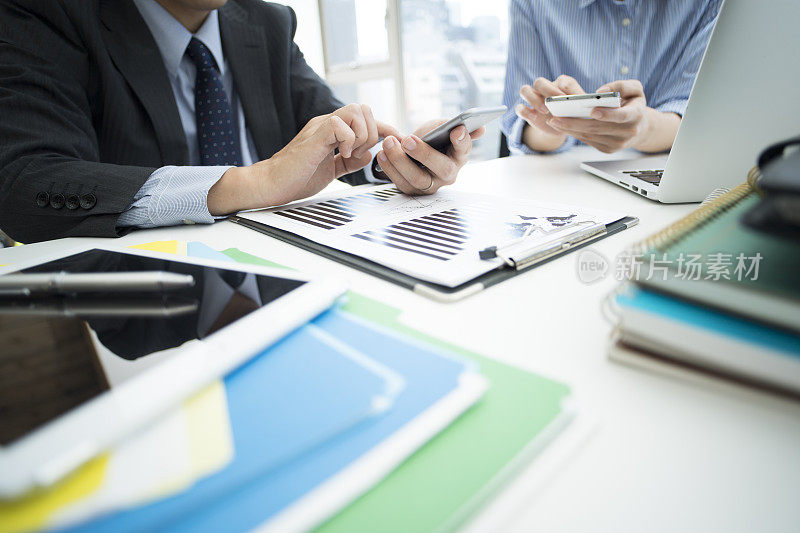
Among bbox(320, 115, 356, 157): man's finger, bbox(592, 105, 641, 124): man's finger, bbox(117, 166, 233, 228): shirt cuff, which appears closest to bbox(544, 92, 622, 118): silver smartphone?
bbox(592, 105, 641, 124): man's finger

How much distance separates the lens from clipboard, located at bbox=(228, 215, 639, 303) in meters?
0.31

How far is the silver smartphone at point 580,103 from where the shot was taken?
59 cm

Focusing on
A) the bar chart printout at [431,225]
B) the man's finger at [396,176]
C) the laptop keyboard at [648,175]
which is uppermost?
the man's finger at [396,176]

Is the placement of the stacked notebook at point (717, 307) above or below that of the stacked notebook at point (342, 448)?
above

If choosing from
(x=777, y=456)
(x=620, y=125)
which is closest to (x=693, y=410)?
(x=777, y=456)

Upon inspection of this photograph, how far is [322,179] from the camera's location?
673 mm

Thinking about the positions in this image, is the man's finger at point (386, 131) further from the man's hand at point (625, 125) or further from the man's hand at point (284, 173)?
the man's hand at point (625, 125)

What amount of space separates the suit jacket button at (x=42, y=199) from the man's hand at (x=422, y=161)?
1.47 feet

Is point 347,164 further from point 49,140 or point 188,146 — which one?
point 49,140

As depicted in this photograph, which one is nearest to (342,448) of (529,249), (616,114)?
(529,249)

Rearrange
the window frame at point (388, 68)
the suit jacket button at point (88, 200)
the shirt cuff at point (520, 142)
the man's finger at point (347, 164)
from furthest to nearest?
the window frame at point (388, 68) → the shirt cuff at point (520, 142) → the man's finger at point (347, 164) → the suit jacket button at point (88, 200)

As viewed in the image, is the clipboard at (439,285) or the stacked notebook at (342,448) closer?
the stacked notebook at (342,448)

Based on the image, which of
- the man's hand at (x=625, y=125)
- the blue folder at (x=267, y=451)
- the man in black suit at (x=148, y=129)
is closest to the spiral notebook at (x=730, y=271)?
the blue folder at (x=267, y=451)

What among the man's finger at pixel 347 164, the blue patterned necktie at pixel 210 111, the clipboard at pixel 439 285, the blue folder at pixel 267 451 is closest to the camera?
the blue folder at pixel 267 451
